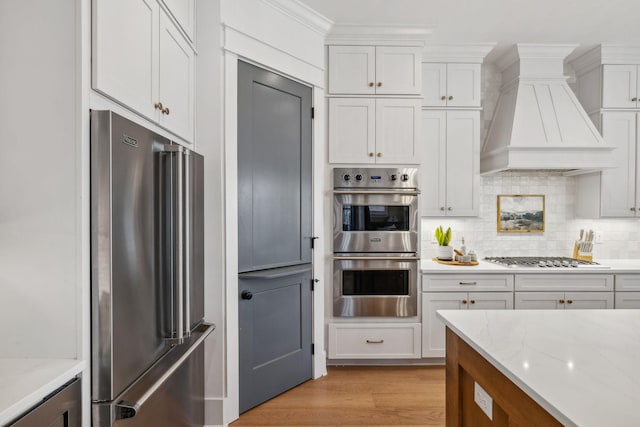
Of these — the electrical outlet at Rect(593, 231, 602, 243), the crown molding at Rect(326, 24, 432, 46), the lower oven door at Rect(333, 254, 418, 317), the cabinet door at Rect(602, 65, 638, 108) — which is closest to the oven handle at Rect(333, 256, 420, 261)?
the lower oven door at Rect(333, 254, 418, 317)

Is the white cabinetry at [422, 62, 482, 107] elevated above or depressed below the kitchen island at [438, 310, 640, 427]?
above

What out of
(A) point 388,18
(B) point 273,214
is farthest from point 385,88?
(B) point 273,214

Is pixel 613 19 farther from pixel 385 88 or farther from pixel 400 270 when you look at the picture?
pixel 400 270

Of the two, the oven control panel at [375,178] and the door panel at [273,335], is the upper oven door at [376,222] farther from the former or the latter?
the door panel at [273,335]

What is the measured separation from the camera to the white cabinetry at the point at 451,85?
3389 millimetres

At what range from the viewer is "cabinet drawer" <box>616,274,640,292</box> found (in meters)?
3.12

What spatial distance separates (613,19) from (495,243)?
210 cm

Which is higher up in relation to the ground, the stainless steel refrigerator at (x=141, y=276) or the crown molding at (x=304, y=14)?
the crown molding at (x=304, y=14)

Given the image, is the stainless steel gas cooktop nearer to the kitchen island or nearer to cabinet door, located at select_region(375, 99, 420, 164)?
cabinet door, located at select_region(375, 99, 420, 164)

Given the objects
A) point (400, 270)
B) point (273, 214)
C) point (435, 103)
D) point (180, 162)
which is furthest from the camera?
point (435, 103)

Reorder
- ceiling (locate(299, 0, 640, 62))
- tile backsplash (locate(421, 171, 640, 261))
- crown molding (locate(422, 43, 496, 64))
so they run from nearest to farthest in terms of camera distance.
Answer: ceiling (locate(299, 0, 640, 62)) → crown molding (locate(422, 43, 496, 64)) → tile backsplash (locate(421, 171, 640, 261))

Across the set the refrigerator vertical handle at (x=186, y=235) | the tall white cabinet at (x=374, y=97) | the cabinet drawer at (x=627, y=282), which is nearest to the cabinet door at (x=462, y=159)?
the tall white cabinet at (x=374, y=97)

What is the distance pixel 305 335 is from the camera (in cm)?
279

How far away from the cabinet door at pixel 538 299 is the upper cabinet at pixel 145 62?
2916 millimetres
